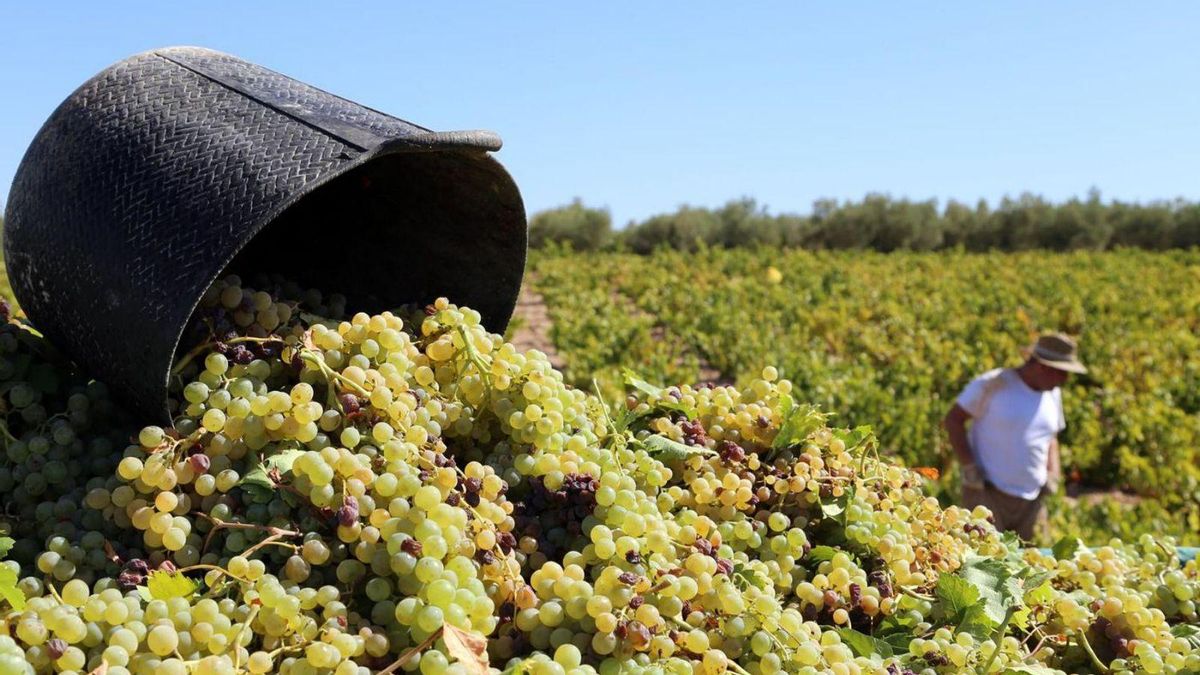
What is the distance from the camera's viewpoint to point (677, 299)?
16.4 metres

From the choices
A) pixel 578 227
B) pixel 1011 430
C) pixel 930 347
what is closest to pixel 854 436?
pixel 1011 430

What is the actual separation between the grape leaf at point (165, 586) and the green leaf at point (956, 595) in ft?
4.52

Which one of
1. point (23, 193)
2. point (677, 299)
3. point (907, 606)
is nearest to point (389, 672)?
point (907, 606)

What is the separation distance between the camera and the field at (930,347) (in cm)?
891

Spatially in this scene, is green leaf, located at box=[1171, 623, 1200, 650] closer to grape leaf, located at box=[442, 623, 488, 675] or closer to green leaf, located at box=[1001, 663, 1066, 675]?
green leaf, located at box=[1001, 663, 1066, 675]

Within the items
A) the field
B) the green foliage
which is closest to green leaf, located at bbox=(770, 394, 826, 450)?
the field

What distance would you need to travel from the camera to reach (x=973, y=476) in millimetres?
6164

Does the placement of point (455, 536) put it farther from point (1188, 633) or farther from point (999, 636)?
point (1188, 633)

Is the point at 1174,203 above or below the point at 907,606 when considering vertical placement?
above

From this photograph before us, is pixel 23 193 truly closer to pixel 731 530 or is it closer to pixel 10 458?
pixel 10 458

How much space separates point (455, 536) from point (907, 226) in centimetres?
4490

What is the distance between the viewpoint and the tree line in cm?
4175

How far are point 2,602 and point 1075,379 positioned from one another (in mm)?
12211

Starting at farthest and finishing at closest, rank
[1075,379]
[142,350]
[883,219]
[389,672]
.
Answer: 1. [883,219]
2. [1075,379]
3. [142,350]
4. [389,672]
